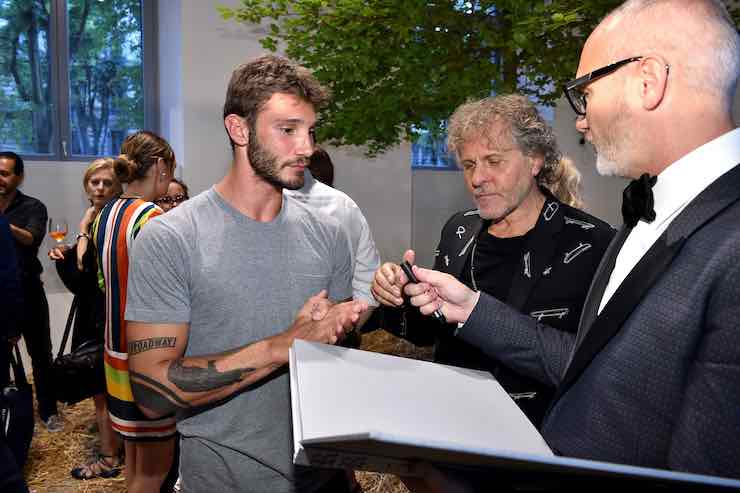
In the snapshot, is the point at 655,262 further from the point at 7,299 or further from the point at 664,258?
the point at 7,299

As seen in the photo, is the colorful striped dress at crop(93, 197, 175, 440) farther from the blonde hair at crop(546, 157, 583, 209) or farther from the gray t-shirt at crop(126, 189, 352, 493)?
the blonde hair at crop(546, 157, 583, 209)

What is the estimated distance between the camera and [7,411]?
2199 millimetres

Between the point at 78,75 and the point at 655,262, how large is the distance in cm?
612

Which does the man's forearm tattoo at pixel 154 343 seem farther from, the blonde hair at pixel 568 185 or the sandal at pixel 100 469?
the sandal at pixel 100 469

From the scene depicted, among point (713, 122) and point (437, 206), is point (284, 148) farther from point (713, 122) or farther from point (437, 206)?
point (437, 206)

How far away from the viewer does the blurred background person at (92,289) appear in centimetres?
383

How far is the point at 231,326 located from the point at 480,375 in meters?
0.66

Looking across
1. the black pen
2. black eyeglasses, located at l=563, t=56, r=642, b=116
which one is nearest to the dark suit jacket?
black eyeglasses, located at l=563, t=56, r=642, b=116

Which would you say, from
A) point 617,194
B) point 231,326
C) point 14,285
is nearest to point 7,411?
point 14,285

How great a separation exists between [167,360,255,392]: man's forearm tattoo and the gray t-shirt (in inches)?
3.4

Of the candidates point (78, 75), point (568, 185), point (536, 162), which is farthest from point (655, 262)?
point (78, 75)

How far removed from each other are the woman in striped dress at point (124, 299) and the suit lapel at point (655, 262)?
2249 mm

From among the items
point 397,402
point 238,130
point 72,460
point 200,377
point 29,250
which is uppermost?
point 238,130

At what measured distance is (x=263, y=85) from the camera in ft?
6.12
